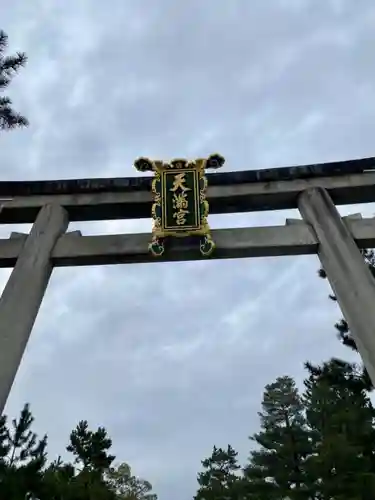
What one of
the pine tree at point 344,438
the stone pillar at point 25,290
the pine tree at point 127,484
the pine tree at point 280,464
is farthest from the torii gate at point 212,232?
the pine tree at point 127,484

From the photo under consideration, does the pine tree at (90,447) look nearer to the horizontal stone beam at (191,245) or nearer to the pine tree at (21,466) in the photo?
the pine tree at (21,466)

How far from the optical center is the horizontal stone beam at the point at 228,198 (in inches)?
250

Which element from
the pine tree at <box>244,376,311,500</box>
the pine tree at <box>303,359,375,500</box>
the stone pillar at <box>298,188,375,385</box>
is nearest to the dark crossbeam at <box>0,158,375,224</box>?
the stone pillar at <box>298,188,375,385</box>

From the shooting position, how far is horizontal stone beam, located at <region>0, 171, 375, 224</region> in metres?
6.35

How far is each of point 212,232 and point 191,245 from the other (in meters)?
0.28

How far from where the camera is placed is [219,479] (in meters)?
29.8

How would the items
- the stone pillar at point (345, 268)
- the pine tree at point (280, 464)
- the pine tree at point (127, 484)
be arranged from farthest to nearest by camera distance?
the pine tree at point (127, 484)
the pine tree at point (280, 464)
the stone pillar at point (345, 268)

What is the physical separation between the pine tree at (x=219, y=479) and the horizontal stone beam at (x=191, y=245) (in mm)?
20571

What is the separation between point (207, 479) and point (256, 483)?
8880 millimetres

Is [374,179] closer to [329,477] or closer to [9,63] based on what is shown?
[9,63]

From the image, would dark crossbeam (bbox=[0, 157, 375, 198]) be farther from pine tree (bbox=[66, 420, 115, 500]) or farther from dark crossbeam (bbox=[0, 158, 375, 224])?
pine tree (bbox=[66, 420, 115, 500])

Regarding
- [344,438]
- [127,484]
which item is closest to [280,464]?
[344,438]

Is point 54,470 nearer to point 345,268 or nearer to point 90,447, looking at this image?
point 90,447

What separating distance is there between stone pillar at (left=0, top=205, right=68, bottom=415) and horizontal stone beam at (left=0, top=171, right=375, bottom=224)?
0.74 ft
